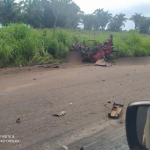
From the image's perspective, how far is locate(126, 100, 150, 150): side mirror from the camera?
5.20ft

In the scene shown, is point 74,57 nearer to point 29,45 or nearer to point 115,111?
point 29,45

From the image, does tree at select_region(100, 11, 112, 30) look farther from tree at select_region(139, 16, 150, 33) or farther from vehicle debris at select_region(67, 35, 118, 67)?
vehicle debris at select_region(67, 35, 118, 67)

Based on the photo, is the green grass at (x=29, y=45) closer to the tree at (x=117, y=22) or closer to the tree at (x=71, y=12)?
the tree at (x=71, y=12)

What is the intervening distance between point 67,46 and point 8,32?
352 cm

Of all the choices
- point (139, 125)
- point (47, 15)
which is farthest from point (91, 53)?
point (47, 15)

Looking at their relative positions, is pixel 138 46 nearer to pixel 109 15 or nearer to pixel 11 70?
pixel 11 70

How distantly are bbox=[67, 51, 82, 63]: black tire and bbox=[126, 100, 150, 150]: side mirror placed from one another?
1028 cm

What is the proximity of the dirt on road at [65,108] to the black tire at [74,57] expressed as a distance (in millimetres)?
3948

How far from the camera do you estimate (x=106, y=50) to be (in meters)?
12.2

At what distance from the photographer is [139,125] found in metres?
1.65

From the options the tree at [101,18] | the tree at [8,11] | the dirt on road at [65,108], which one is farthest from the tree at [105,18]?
the dirt on road at [65,108]

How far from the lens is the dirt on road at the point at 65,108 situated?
10.9 ft

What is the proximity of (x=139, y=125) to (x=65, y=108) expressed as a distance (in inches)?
125

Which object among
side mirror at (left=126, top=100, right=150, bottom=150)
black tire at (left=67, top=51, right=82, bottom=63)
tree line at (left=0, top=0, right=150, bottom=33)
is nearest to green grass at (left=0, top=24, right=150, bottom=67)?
black tire at (left=67, top=51, right=82, bottom=63)
